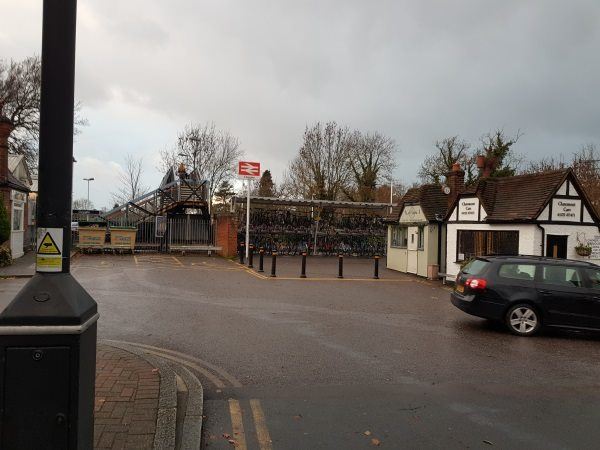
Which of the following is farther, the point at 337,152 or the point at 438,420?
the point at 337,152

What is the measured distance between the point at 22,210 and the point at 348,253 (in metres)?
18.5

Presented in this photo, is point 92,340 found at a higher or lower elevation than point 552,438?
higher

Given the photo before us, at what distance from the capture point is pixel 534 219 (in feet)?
50.0

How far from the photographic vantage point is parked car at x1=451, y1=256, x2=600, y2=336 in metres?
8.88

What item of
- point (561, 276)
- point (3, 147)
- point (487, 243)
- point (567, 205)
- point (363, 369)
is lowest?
point (363, 369)

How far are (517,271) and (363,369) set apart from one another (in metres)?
4.61

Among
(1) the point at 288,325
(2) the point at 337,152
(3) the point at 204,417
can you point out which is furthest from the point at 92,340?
(2) the point at 337,152

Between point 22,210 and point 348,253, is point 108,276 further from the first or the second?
point 348,253

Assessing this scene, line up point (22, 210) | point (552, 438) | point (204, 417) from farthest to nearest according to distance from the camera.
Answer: point (22, 210)
point (204, 417)
point (552, 438)

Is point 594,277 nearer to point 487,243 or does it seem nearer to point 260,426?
point 260,426

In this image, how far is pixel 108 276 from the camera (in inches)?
632

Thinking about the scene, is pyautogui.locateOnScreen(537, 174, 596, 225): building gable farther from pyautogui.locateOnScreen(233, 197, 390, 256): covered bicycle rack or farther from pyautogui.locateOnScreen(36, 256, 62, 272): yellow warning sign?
pyautogui.locateOnScreen(36, 256, 62, 272): yellow warning sign

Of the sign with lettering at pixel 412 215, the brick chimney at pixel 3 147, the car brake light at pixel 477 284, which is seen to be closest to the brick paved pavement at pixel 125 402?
the car brake light at pixel 477 284

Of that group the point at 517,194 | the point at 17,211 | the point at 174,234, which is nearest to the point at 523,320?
the point at 517,194
